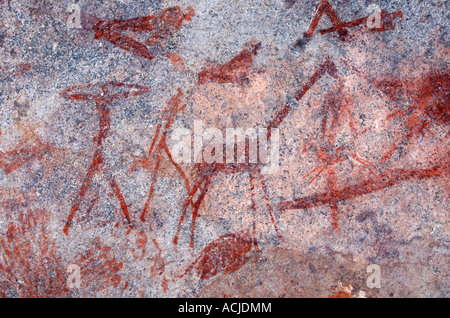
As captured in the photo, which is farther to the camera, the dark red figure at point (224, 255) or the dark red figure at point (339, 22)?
the dark red figure at point (224, 255)

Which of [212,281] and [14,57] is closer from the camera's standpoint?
[14,57]

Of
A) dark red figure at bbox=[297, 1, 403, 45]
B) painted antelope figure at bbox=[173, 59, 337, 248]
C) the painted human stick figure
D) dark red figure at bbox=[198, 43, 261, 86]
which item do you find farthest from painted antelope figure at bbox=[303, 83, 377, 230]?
the painted human stick figure

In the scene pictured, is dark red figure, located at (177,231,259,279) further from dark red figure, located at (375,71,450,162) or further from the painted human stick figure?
dark red figure, located at (375,71,450,162)

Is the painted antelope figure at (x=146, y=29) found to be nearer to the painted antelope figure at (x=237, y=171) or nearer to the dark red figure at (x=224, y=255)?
the painted antelope figure at (x=237, y=171)

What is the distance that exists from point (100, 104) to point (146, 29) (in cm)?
61

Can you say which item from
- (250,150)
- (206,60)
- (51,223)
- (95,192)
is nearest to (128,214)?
(95,192)

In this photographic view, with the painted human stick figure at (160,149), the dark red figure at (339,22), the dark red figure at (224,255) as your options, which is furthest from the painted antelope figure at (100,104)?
the dark red figure at (339,22)

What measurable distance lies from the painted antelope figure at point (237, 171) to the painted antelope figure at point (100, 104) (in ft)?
1.56

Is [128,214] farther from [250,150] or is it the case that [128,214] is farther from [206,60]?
[206,60]

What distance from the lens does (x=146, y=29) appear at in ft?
7.51

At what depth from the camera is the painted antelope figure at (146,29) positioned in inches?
89.5

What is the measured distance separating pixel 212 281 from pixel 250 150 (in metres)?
0.99

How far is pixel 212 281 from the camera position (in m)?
2.41

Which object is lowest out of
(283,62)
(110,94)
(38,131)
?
(38,131)
